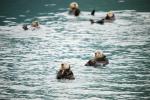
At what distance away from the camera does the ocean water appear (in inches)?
1923

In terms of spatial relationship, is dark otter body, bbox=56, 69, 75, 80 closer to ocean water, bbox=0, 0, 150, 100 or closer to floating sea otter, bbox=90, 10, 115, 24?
ocean water, bbox=0, 0, 150, 100

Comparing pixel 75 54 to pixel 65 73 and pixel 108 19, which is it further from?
pixel 108 19

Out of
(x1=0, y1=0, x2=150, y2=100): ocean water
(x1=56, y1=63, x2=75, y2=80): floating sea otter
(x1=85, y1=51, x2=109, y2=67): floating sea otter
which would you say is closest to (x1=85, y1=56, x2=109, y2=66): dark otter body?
(x1=85, y1=51, x2=109, y2=67): floating sea otter

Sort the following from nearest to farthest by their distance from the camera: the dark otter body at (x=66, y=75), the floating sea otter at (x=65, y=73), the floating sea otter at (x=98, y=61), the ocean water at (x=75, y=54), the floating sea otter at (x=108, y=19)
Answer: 1. the ocean water at (x=75, y=54)
2. the floating sea otter at (x=65, y=73)
3. the dark otter body at (x=66, y=75)
4. the floating sea otter at (x=98, y=61)
5. the floating sea otter at (x=108, y=19)

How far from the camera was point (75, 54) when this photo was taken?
6538 cm

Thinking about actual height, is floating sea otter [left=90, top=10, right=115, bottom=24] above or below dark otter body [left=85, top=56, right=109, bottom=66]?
above

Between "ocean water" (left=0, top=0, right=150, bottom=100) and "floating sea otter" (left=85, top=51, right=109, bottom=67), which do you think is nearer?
"ocean water" (left=0, top=0, right=150, bottom=100)

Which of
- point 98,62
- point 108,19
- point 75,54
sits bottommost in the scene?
point 98,62

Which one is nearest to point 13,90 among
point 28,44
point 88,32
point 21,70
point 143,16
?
point 21,70

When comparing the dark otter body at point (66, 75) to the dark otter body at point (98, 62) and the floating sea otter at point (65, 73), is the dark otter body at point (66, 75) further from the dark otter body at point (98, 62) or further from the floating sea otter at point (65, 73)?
the dark otter body at point (98, 62)

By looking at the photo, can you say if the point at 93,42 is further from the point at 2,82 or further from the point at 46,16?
the point at 46,16

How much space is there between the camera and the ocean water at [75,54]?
48.8 m

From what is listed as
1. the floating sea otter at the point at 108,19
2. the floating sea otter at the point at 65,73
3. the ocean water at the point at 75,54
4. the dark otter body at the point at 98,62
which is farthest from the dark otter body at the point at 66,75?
the floating sea otter at the point at 108,19

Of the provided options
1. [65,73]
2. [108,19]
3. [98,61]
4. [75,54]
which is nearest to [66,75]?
[65,73]
